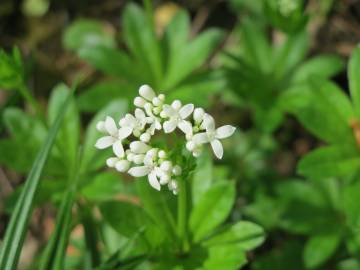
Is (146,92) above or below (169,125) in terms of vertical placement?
above

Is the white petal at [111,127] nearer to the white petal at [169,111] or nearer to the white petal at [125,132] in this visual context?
the white petal at [125,132]

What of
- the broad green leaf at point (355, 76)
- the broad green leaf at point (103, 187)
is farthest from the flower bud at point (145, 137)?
the broad green leaf at point (355, 76)

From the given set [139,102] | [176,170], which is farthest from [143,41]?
[176,170]

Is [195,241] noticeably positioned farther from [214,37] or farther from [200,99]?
[214,37]

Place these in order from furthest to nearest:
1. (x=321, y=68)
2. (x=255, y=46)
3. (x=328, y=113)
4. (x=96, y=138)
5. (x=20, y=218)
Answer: (x=255, y=46) → (x=321, y=68) → (x=96, y=138) → (x=328, y=113) → (x=20, y=218)

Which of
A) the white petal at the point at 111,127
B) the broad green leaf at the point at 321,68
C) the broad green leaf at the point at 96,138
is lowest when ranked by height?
the white petal at the point at 111,127

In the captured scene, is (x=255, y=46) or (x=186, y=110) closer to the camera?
(x=186, y=110)

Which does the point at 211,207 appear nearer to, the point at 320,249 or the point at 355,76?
the point at 320,249
